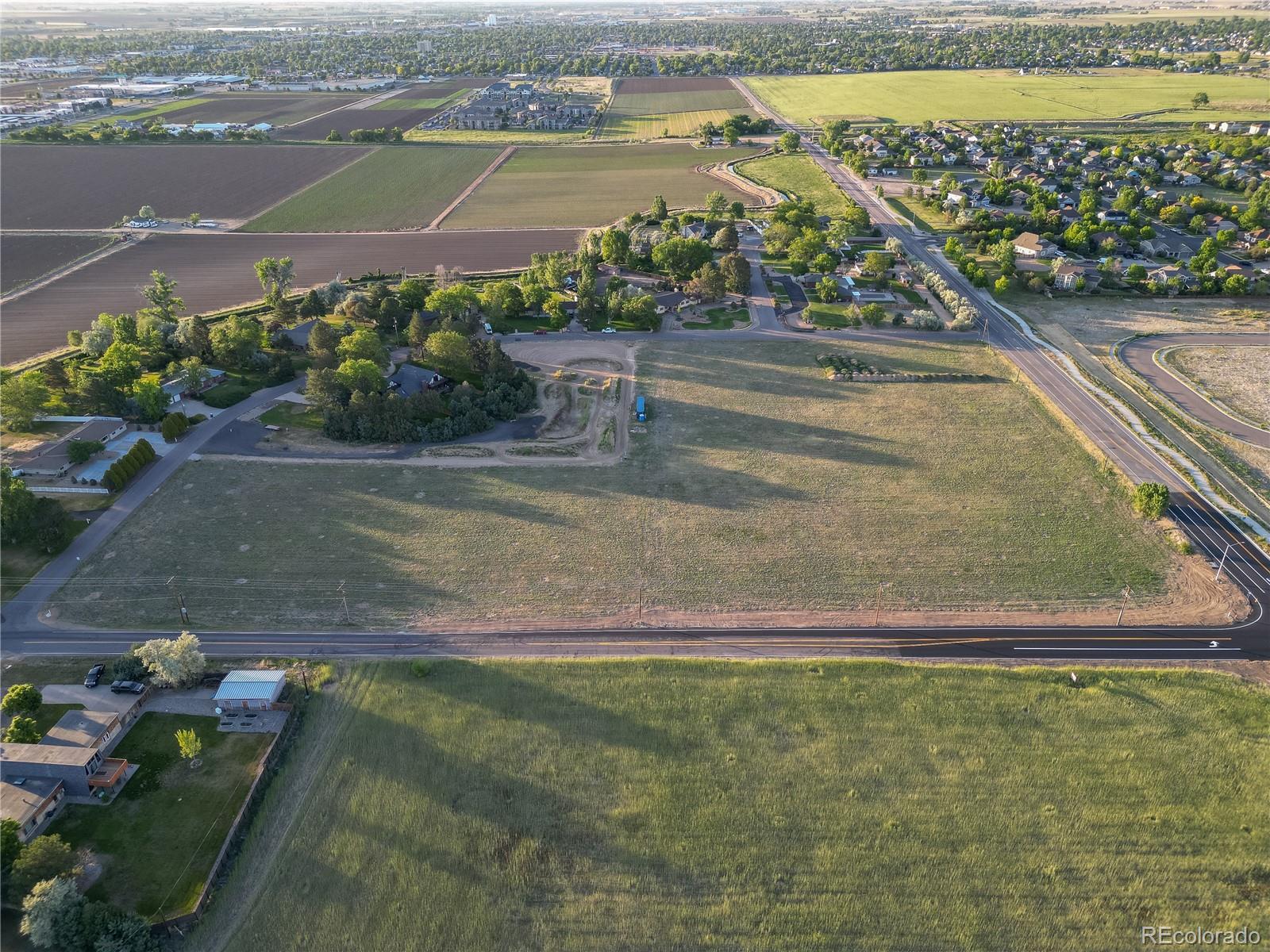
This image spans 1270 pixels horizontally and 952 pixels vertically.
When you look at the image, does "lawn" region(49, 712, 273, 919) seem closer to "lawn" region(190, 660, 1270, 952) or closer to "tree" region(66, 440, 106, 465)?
"lawn" region(190, 660, 1270, 952)

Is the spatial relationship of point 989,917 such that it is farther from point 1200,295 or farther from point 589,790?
point 1200,295

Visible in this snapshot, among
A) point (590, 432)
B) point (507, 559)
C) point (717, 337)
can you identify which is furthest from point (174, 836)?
point (717, 337)

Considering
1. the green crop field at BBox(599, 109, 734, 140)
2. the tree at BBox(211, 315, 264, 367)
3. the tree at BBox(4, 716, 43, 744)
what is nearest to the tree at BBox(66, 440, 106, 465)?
the tree at BBox(211, 315, 264, 367)

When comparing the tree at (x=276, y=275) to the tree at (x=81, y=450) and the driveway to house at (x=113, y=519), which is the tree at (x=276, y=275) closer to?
the driveway to house at (x=113, y=519)

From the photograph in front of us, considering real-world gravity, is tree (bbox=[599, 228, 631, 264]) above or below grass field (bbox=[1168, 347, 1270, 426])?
above

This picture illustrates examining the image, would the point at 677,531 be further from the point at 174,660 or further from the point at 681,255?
the point at 681,255

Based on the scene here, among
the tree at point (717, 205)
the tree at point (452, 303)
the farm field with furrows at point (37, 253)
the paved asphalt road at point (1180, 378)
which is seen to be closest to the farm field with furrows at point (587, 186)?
the tree at point (717, 205)
